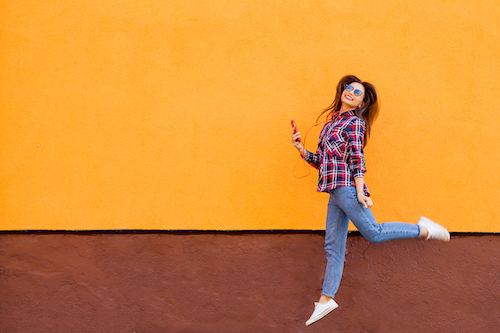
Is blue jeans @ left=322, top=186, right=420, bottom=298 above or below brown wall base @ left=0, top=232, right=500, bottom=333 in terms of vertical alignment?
above

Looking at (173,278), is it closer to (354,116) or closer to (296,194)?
(296,194)

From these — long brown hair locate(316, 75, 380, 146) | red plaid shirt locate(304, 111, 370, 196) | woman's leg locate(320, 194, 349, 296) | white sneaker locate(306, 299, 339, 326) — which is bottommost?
white sneaker locate(306, 299, 339, 326)

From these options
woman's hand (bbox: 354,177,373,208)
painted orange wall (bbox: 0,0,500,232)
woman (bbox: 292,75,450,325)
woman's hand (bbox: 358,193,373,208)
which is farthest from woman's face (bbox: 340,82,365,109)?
woman's hand (bbox: 358,193,373,208)

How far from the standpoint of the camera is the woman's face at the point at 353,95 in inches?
110

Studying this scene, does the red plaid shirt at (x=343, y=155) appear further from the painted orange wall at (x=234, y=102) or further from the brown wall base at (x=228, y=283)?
the brown wall base at (x=228, y=283)

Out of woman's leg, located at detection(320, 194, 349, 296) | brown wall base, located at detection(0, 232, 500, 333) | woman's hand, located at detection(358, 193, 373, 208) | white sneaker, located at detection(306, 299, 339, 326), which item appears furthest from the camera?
brown wall base, located at detection(0, 232, 500, 333)

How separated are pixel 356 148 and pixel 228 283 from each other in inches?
58.3

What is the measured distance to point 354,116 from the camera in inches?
108

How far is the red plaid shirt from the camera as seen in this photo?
2605mm

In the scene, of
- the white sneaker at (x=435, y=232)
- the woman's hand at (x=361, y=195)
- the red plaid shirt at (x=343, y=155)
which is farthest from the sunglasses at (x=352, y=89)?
the white sneaker at (x=435, y=232)

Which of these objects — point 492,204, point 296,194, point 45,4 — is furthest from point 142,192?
point 492,204

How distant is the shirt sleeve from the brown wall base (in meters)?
0.79

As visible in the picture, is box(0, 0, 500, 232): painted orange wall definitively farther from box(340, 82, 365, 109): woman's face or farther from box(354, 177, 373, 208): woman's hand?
box(354, 177, 373, 208): woman's hand

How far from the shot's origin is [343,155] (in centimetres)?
264
